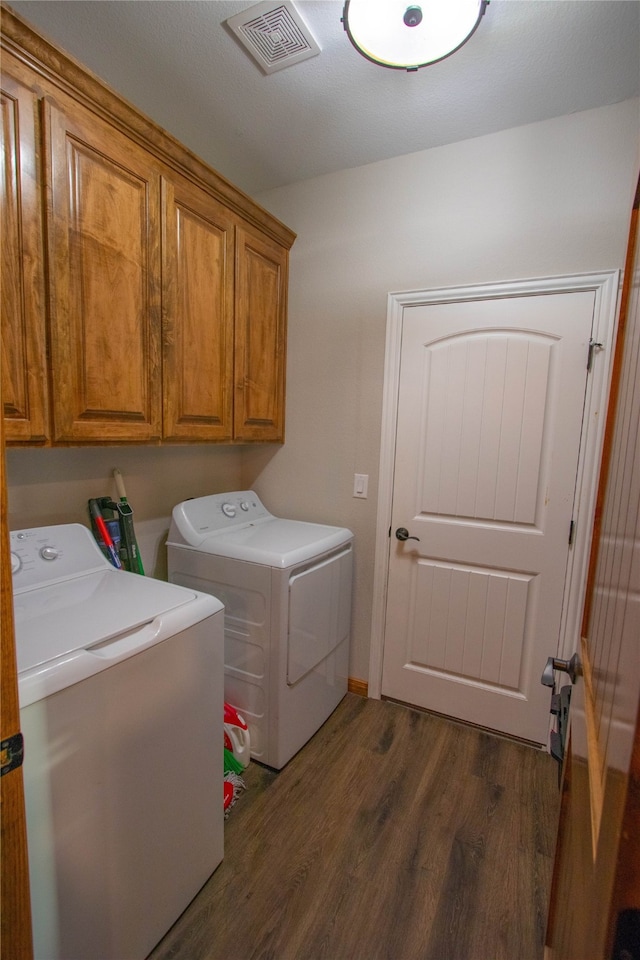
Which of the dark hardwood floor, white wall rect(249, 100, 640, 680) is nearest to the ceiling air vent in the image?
white wall rect(249, 100, 640, 680)

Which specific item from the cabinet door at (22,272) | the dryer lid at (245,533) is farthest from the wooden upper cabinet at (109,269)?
the dryer lid at (245,533)

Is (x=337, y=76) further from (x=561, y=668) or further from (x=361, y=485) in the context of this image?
(x=561, y=668)

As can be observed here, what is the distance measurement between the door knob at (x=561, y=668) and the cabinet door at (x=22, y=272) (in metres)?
1.46

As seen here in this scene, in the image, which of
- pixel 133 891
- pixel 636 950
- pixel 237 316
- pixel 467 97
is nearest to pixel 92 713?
pixel 133 891

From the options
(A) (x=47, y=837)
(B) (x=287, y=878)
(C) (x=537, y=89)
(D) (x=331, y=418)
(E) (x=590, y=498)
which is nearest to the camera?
(A) (x=47, y=837)

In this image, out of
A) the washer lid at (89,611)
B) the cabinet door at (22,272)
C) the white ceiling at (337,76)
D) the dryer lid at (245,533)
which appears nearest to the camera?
the washer lid at (89,611)

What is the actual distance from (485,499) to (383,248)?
4.33ft

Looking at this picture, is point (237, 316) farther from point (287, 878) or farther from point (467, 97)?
point (287, 878)

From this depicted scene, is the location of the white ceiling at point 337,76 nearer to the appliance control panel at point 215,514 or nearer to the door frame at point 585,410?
the door frame at point 585,410

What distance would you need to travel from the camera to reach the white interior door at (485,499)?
5.95ft

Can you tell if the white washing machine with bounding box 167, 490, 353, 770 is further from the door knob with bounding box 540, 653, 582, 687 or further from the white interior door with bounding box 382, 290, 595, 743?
the door knob with bounding box 540, 653, 582, 687

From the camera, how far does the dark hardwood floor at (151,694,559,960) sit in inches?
47.6

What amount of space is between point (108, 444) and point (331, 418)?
117 cm

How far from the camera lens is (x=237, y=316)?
2006 millimetres
